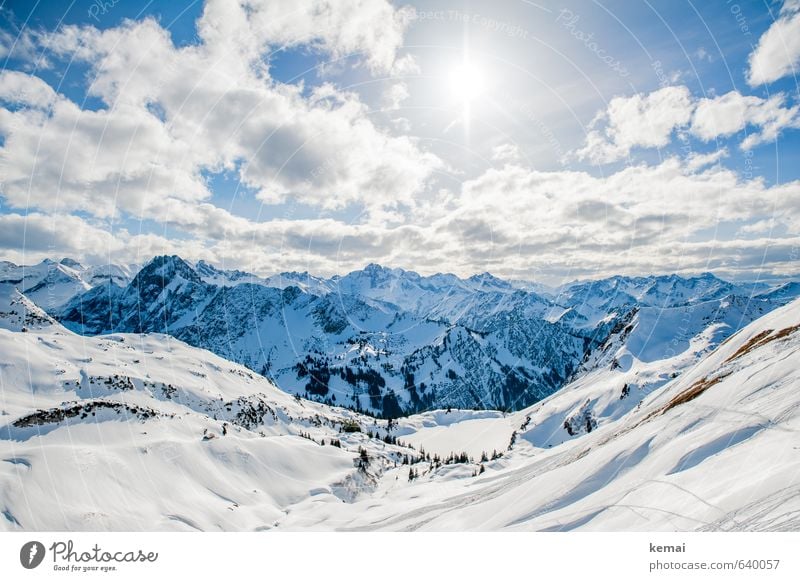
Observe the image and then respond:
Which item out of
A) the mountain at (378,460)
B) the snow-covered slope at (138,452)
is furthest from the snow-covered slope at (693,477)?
the snow-covered slope at (138,452)

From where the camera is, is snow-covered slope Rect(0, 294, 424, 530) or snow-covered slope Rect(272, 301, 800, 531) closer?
snow-covered slope Rect(272, 301, 800, 531)

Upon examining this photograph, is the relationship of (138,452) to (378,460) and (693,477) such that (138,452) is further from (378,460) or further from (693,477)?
(693,477)

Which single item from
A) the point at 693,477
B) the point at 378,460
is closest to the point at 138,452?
the point at 378,460

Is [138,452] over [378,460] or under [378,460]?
under

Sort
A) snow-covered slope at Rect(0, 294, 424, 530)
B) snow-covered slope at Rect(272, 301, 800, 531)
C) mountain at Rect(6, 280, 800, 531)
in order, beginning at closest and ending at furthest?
snow-covered slope at Rect(272, 301, 800, 531)
mountain at Rect(6, 280, 800, 531)
snow-covered slope at Rect(0, 294, 424, 530)

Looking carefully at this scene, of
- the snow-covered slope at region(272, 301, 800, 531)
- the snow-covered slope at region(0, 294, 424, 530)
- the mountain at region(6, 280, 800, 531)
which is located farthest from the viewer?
the snow-covered slope at region(0, 294, 424, 530)

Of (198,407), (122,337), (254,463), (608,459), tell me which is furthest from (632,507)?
(122,337)

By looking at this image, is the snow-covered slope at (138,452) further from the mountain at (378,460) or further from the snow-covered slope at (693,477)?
the snow-covered slope at (693,477)

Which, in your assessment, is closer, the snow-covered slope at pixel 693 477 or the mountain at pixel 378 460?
the snow-covered slope at pixel 693 477

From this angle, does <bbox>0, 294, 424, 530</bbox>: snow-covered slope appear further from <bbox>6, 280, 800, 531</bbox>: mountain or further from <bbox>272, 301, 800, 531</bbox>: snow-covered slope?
<bbox>272, 301, 800, 531</bbox>: snow-covered slope

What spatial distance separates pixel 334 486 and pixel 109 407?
2017 inches

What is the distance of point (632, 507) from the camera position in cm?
1694

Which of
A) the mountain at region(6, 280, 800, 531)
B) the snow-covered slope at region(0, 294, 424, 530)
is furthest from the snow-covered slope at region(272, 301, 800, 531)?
the snow-covered slope at region(0, 294, 424, 530)
